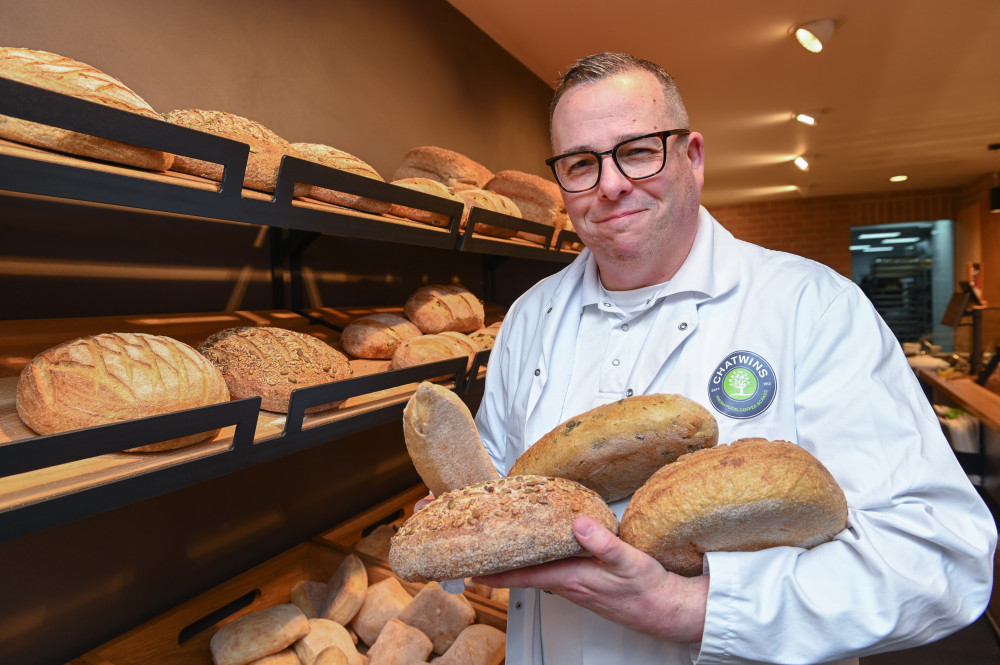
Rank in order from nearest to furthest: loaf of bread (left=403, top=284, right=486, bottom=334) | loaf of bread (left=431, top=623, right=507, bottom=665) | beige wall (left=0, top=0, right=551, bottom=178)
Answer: beige wall (left=0, top=0, right=551, bottom=178)
loaf of bread (left=431, top=623, right=507, bottom=665)
loaf of bread (left=403, top=284, right=486, bottom=334)

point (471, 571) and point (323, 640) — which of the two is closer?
point (471, 571)

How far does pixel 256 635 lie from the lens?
149cm

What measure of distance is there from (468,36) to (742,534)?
2.85 metres

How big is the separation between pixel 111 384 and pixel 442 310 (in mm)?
→ 1174

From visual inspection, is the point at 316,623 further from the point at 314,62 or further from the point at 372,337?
the point at 314,62

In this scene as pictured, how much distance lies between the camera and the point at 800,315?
3.43ft

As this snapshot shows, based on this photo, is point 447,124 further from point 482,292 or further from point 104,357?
point 104,357

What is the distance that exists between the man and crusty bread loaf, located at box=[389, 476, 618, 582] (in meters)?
0.03

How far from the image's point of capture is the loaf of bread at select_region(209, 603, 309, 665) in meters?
1.44

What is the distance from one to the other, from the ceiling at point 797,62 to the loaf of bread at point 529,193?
3.00ft

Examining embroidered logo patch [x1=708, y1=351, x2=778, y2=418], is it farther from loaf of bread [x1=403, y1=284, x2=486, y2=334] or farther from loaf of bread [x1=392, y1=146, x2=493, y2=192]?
loaf of bread [x1=392, y1=146, x2=493, y2=192]

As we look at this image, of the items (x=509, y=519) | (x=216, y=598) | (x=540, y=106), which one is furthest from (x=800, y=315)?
(x=540, y=106)

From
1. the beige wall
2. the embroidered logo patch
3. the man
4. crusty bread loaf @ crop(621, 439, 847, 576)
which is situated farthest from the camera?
the beige wall

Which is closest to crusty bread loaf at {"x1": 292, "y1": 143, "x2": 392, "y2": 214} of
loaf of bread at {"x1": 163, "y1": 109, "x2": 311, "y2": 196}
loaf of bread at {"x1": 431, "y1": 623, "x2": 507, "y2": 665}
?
loaf of bread at {"x1": 163, "y1": 109, "x2": 311, "y2": 196}
